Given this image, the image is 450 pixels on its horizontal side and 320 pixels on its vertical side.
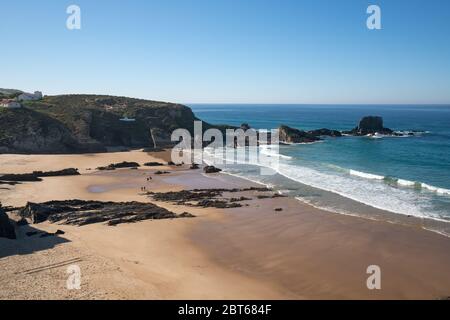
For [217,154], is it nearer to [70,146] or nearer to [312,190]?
[70,146]

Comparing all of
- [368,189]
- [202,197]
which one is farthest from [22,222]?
[368,189]

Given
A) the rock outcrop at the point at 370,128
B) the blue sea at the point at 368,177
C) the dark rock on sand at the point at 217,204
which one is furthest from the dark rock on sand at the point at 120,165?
the rock outcrop at the point at 370,128

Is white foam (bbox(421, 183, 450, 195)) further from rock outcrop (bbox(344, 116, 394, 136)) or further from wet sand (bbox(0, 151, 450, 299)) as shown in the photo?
rock outcrop (bbox(344, 116, 394, 136))

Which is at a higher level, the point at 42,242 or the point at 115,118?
the point at 115,118

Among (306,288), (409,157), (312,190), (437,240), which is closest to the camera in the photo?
(306,288)

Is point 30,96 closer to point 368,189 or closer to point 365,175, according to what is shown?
point 365,175

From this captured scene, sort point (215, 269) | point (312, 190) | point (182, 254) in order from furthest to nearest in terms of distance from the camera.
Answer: point (312, 190), point (182, 254), point (215, 269)

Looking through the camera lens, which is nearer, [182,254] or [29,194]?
[182,254]

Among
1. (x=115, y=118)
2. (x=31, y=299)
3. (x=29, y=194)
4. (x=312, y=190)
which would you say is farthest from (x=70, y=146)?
(x=31, y=299)
